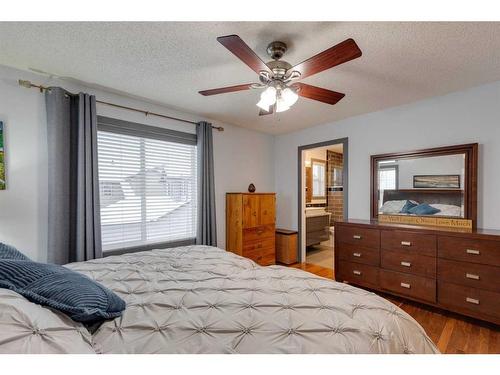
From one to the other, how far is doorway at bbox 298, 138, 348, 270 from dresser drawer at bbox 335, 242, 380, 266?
25.7 inches

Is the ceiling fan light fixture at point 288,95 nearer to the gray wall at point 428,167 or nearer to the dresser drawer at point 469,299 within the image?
the gray wall at point 428,167

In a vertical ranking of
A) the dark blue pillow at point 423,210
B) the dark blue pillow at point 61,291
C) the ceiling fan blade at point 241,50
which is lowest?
the dark blue pillow at point 61,291

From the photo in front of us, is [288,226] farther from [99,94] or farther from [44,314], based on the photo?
[44,314]

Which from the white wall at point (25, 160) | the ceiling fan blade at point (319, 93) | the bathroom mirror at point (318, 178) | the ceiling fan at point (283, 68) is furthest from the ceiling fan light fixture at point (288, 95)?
the bathroom mirror at point (318, 178)

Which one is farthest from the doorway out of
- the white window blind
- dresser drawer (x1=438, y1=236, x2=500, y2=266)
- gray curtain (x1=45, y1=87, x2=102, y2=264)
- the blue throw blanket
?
the blue throw blanket

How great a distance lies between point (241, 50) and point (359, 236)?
2.47m

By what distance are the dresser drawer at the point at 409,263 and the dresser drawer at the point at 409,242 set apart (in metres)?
0.05

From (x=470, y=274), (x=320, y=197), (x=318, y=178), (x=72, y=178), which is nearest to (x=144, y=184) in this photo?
(x=72, y=178)

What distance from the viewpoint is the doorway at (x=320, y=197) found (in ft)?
13.1

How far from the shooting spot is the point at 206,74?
83.9 inches

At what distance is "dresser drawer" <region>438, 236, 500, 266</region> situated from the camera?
2.01 m

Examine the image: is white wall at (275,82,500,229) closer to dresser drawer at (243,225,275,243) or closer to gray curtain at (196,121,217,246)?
dresser drawer at (243,225,275,243)

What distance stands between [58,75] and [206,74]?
141 cm

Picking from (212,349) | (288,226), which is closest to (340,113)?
(288,226)
